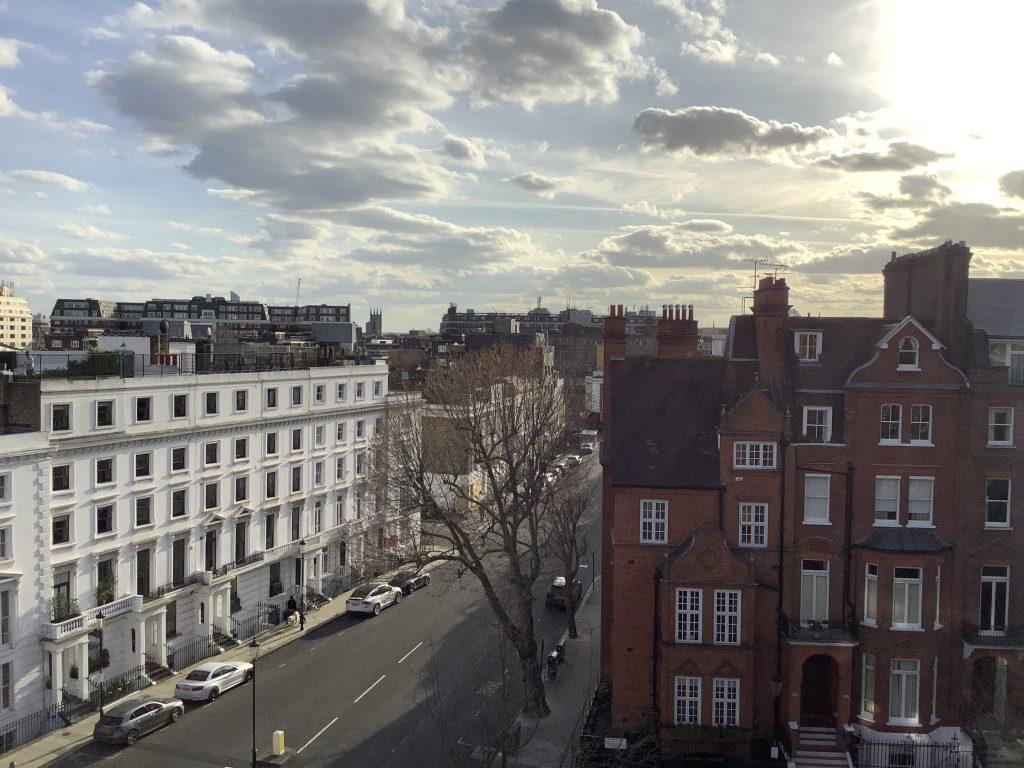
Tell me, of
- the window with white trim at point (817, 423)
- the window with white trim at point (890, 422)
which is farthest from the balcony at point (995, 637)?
the window with white trim at point (817, 423)

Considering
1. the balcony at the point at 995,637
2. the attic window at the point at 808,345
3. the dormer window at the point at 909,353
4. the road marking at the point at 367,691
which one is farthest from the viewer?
the road marking at the point at 367,691

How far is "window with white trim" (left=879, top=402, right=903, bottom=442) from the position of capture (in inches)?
1277

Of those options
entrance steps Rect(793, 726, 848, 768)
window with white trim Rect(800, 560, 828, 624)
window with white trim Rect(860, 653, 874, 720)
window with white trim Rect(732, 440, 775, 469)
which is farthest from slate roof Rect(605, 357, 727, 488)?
entrance steps Rect(793, 726, 848, 768)

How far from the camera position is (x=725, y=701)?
31781mm

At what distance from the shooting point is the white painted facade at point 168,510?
35.0 metres

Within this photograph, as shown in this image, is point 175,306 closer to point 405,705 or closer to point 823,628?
point 405,705

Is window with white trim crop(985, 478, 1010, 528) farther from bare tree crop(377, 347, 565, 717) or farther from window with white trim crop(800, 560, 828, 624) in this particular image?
bare tree crop(377, 347, 565, 717)

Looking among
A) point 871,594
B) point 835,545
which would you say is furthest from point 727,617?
point 871,594

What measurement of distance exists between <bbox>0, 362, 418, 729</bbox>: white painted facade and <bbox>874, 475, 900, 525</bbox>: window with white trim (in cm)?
2482

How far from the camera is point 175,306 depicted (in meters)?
161

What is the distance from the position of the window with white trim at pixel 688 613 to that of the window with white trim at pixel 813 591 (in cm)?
435

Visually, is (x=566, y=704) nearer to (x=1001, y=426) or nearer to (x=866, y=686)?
(x=866, y=686)

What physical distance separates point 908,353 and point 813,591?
1017 cm

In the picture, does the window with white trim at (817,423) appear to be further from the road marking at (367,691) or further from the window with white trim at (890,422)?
the road marking at (367,691)
